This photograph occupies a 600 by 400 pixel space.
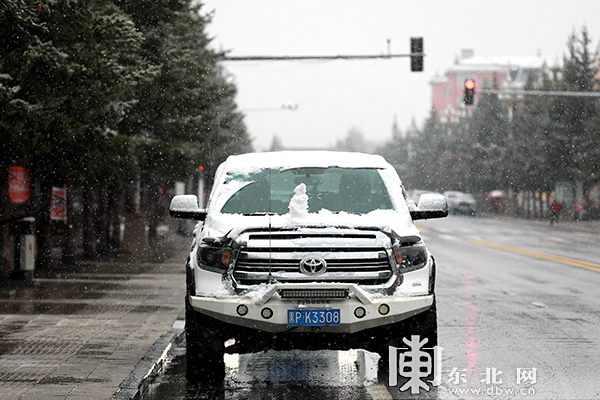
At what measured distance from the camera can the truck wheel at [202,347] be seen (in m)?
6.80

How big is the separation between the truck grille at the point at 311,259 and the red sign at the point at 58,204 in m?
13.8

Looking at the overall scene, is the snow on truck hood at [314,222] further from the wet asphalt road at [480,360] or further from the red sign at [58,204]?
→ the red sign at [58,204]

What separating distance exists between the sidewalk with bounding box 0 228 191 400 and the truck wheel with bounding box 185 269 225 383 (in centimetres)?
45

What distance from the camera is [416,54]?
24.3 meters

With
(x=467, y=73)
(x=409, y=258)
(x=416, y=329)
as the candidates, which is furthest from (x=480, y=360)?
(x=467, y=73)

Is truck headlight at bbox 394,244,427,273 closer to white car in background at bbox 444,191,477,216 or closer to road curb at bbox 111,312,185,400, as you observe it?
road curb at bbox 111,312,185,400

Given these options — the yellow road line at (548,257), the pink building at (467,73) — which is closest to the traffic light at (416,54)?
the yellow road line at (548,257)

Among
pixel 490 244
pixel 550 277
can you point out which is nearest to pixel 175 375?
pixel 550 277

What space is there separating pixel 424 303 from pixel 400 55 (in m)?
18.2

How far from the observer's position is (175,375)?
754cm

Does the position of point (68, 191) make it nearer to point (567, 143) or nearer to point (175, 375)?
point (175, 375)

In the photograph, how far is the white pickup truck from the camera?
21.2ft

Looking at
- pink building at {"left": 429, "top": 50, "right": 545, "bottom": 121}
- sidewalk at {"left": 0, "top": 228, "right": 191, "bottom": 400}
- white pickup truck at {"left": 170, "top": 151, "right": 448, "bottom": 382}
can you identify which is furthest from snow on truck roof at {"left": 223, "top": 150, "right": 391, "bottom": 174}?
pink building at {"left": 429, "top": 50, "right": 545, "bottom": 121}

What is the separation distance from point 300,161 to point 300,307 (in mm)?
1961
